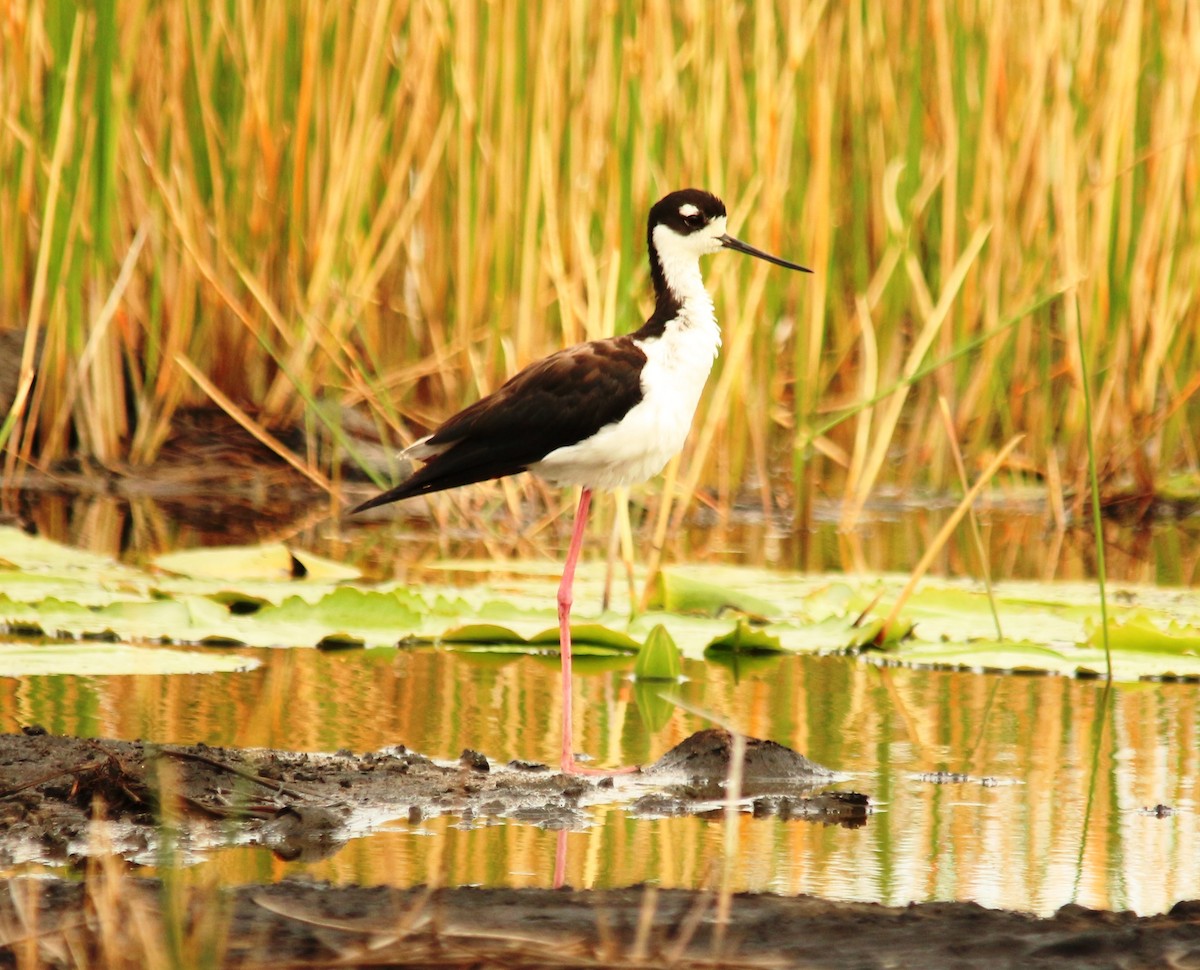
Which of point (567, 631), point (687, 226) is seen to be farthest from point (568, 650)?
point (687, 226)

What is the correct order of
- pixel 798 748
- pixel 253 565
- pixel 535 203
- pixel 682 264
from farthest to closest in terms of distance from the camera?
pixel 535 203
pixel 253 565
pixel 682 264
pixel 798 748

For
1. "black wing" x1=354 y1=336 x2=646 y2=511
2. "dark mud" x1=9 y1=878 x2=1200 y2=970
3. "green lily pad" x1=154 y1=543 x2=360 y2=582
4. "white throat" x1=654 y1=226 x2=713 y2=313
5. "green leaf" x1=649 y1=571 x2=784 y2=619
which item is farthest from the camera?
"green lily pad" x1=154 y1=543 x2=360 y2=582

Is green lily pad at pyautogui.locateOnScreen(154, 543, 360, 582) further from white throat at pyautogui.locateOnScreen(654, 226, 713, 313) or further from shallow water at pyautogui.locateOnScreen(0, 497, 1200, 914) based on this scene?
white throat at pyautogui.locateOnScreen(654, 226, 713, 313)

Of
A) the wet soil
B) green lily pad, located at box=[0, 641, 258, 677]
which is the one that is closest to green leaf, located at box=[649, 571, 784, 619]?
green lily pad, located at box=[0, 641, 258, 677]

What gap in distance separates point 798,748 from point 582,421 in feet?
3.01

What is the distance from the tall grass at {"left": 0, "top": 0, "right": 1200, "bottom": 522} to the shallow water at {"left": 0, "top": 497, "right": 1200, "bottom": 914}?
227 cm

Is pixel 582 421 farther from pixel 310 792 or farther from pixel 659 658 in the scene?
pixel 310 792

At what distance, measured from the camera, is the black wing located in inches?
176

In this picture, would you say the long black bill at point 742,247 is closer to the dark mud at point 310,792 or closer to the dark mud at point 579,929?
the dark mud at point 310,792

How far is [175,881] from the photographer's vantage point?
2.04 m

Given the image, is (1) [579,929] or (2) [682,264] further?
(2) [682,264]

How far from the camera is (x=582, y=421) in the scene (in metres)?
4.46

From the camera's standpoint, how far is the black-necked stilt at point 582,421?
4.48 m

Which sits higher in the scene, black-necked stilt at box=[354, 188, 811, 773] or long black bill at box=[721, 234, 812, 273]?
long black bill at box=[721, 234, 812, 273]
